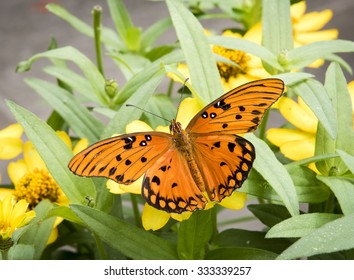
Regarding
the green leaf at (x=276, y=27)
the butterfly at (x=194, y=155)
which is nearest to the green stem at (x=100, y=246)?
the butterfly at (x=194, y=155)

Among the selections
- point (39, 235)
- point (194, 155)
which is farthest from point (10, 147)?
point (194, 155)

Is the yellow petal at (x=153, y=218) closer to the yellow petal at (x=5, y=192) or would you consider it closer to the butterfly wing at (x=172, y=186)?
the butterfly wing at (x=172, y=186)

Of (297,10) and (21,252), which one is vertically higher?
(297,10)

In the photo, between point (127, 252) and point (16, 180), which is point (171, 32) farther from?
point (127, 252)

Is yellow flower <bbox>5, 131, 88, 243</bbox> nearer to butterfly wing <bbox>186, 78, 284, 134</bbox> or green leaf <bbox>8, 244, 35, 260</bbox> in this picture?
green leaf <bbox>8, 244, 35, 260</bbox>

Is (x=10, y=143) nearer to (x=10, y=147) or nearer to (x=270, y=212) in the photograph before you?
(x=10, y=147)

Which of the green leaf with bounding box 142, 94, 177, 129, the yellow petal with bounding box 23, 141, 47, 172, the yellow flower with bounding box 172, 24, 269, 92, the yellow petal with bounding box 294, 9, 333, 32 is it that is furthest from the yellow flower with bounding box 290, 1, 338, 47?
the yellow petal with bounding box 23, 141, 47, 172
